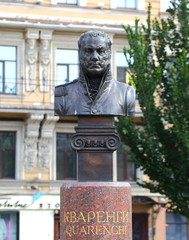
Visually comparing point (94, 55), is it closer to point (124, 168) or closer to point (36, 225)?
point (36, 225)

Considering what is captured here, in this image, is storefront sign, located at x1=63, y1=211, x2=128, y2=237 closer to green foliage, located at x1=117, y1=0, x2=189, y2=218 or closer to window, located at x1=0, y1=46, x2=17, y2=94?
green foliage, located at x1=117, y1=0, x2=189, y2=218

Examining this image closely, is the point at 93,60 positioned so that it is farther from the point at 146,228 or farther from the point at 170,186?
the point at 146,228

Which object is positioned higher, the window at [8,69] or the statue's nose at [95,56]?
the window at [8,69]

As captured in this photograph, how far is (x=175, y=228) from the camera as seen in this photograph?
30750mm

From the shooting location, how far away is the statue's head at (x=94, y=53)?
1292 centimetres

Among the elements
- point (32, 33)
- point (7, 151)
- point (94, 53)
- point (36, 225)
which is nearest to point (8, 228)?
point (36, 225)

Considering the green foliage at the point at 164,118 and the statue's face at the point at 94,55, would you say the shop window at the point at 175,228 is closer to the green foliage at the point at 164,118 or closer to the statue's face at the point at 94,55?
the green foliage at the point at 164,118

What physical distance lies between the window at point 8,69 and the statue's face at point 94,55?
1576 centimetres

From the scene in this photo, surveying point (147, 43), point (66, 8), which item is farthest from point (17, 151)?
point (147, 43)

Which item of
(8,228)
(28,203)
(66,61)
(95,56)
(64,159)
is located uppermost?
(66,61)

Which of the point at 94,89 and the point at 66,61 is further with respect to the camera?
the point at 66,61

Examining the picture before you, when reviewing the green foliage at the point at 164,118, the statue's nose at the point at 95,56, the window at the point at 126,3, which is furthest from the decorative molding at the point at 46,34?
the statue's nose at the point at 95,56

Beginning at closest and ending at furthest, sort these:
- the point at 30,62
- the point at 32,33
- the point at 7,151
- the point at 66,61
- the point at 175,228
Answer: the point at 32,33
the point at 30,62
the point at 7,151
the point at 66,61
the point at 175,228

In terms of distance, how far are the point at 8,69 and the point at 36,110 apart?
1.80m
